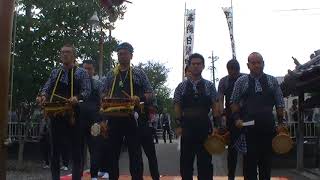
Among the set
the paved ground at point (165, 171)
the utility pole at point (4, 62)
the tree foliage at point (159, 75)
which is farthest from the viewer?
the tree foliage at point (159, 75)

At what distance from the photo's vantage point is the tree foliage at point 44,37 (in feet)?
49.2

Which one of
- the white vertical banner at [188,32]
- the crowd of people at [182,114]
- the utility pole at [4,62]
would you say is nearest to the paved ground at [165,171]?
the crowd of people at [182,114]

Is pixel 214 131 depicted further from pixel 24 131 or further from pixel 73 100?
pixel 24 131

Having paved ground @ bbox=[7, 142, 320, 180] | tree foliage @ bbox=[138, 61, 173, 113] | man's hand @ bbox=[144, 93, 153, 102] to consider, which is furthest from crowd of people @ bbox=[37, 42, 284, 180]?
tree foliage @ bbox=[138, 61, 173, 113]

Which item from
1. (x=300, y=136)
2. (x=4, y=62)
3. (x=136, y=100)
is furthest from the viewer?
(x=300, y=136)

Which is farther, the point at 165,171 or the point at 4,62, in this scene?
the point at 165,171

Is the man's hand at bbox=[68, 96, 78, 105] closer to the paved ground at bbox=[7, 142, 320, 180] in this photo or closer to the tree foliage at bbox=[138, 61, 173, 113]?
the paved ground at bbox=[7, 142, 320, 180]

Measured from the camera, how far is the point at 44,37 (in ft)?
50.3

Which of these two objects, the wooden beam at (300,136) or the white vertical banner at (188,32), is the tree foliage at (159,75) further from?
the wooden beam at (300,136)

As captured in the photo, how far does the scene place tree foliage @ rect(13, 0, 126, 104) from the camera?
1498 cm

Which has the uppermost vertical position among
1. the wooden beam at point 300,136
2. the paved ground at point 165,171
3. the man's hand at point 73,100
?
the man's hand at point 73,100

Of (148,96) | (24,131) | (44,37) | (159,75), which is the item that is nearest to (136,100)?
(148,96)

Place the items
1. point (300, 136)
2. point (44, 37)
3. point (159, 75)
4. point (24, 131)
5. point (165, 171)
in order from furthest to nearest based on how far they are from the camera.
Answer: point (159, 75) < point (24, 131) < point (44, 37) < point (300, 136) < point (165, 171)

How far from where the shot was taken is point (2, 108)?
647 cm
